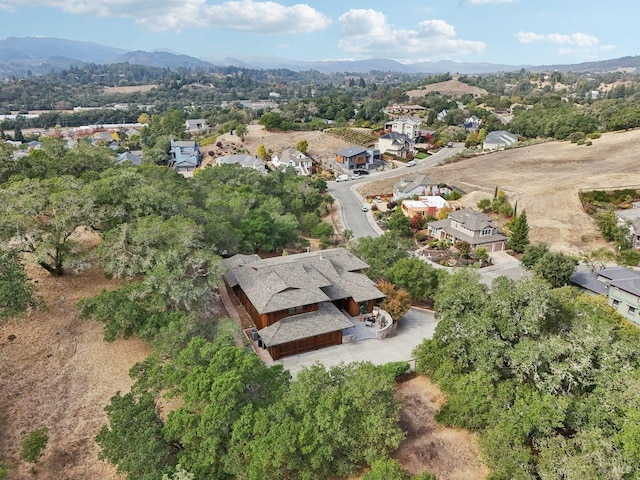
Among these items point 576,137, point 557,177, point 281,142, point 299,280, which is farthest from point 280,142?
point 299,280

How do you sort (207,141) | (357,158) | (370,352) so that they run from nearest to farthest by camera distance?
(370,352)
(357,158)
(207,141)

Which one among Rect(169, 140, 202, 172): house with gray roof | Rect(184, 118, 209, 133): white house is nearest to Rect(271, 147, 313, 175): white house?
Rect(169, 140, 202, 172): house with gray roof

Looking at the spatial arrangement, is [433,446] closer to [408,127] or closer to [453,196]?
[453,196]

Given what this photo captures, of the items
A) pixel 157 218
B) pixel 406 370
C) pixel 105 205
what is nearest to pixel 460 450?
pixel 406 370

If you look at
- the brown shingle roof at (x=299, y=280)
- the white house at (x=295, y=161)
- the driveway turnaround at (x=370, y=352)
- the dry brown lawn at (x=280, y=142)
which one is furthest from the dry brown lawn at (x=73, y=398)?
the dry brown lawn at (x=280, y=142)

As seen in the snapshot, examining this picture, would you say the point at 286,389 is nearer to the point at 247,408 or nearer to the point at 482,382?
the point at 247,408

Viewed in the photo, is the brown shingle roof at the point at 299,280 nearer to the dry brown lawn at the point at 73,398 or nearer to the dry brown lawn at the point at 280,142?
the dry brown lawn at the point at 73,398

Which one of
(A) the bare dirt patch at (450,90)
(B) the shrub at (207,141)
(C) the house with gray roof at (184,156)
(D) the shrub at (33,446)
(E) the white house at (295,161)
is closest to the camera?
(D) the shrub at (33,446)

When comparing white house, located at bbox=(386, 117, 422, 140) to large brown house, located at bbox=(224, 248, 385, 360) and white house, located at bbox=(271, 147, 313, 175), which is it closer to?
white house, located at bbox=(271, 147, 313, 175)
